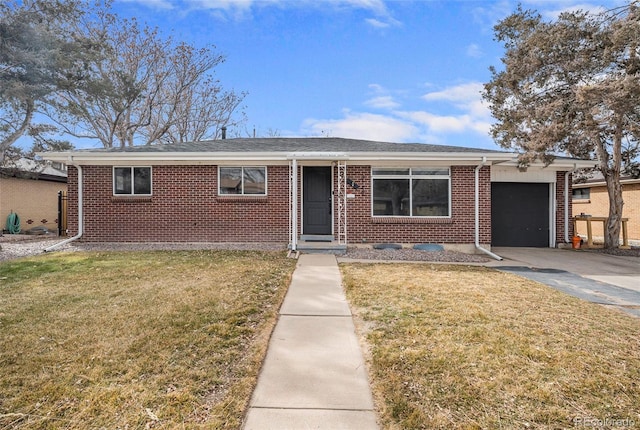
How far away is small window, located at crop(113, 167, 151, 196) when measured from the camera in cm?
995

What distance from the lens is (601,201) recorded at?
16.7m

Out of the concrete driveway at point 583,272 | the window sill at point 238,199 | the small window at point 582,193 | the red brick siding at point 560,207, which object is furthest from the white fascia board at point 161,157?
the small window at point 582,193

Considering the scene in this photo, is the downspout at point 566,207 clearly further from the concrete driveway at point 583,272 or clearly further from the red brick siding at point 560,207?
the concrete driveway at point 583,272

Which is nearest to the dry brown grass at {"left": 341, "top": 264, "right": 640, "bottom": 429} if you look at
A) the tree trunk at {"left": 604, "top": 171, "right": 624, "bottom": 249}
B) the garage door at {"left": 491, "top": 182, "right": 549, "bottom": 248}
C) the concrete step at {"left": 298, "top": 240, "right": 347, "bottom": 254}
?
the concrete step at {"left": 298, "top": 240, "right": 347, "bottom": 254}

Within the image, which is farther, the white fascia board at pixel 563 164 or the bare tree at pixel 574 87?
the white fascia board at pixel 563 164

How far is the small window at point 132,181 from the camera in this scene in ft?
32.7

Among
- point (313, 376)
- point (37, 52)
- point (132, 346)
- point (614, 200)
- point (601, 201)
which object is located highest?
point (37, 52)

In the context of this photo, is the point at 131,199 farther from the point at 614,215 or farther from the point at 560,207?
the point at 614,215

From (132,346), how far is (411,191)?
830 centimetres

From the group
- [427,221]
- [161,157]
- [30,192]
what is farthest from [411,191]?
[30,192]

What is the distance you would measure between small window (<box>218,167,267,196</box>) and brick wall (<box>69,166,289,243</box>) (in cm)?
18

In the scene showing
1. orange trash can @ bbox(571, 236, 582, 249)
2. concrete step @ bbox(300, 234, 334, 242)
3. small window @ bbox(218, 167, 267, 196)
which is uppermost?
small window @ bbox(218, 167, 267, 196)

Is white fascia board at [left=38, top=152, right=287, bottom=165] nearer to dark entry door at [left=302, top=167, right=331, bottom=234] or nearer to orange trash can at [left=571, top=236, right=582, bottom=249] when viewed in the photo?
dark entry door at [left=302, top=167, right=331, bottom=234]

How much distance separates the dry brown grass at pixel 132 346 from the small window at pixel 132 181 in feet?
13.7
